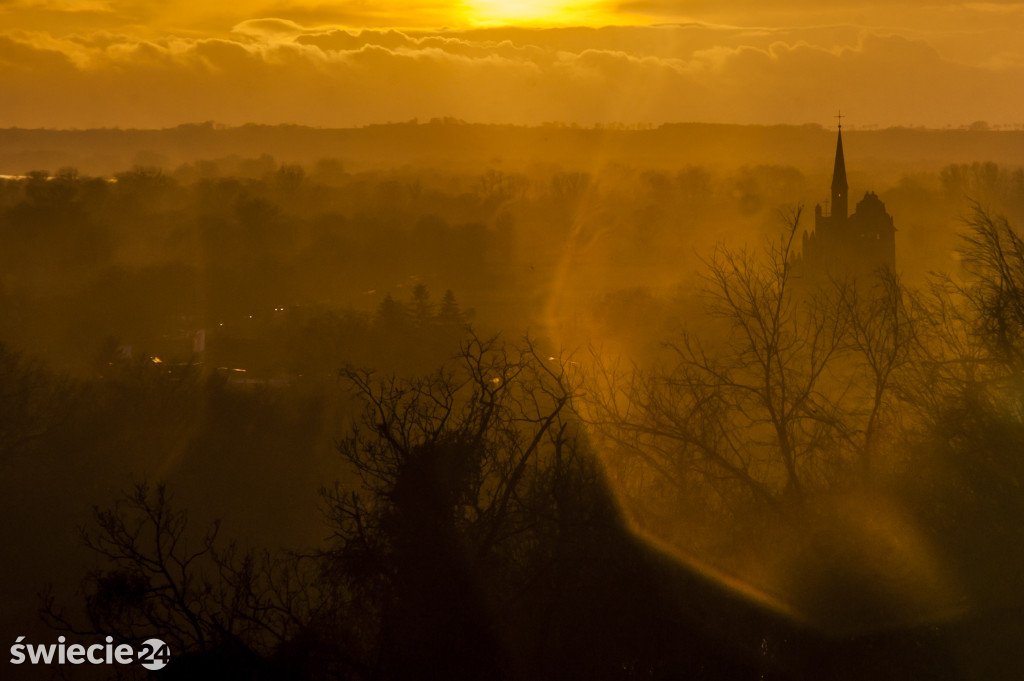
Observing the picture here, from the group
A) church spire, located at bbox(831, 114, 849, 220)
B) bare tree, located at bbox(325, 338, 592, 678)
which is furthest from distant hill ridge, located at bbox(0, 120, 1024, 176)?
bare tree, located at bbox(325, 338, 592, 678)

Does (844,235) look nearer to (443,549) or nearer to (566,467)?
(566,467)

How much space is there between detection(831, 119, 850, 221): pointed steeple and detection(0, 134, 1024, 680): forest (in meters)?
2.58

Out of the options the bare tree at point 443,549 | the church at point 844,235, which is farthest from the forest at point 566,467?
the church at point 844,235

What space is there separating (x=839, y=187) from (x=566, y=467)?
41232mm

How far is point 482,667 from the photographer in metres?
6.36

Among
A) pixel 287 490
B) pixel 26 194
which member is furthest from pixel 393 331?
pixel 26 194

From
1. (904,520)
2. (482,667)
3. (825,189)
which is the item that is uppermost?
(825,189)

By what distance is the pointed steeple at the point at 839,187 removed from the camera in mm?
45094

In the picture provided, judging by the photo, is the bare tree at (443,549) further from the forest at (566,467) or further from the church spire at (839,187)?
the church spire at (839,187)

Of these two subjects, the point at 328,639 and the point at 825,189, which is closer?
the point at 328,639

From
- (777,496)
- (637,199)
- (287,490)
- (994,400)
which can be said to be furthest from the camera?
(637,199)

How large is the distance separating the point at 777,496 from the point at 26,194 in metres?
43.8

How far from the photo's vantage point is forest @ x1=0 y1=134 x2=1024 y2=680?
21.7ft

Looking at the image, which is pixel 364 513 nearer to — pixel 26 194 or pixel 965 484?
pixel 965 484
